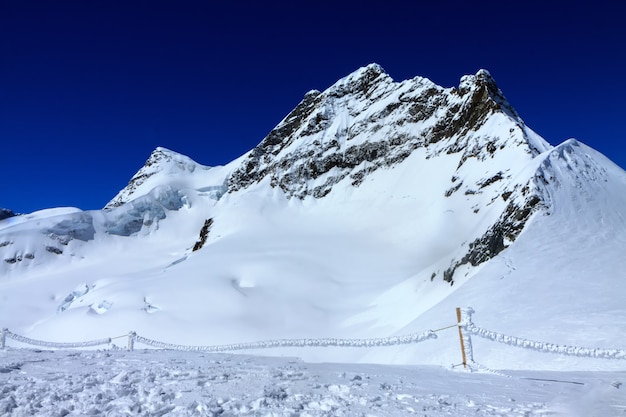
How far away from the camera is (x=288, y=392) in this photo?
6445 millimetres

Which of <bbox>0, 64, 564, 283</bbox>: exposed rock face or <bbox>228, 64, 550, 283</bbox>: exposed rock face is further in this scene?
<bbox>228, 64, 550, 283</bbox>: exposed rock face

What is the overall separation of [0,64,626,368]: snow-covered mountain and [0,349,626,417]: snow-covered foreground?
6691mm

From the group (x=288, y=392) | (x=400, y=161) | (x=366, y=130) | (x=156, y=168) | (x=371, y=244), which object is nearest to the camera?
(x=288, y=392)

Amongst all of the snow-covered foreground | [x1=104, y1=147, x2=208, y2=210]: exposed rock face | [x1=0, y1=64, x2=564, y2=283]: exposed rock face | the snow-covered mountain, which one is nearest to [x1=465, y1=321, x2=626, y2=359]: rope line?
the snow-covered foreground

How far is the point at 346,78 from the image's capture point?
95.1 metres

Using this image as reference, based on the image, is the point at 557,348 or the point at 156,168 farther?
the point at 156,168

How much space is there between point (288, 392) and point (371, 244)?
4412cm

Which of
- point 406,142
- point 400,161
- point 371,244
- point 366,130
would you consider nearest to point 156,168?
A: point 366,130

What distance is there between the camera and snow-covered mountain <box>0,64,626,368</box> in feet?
66.1

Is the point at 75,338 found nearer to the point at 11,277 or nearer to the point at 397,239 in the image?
the point at 397,239

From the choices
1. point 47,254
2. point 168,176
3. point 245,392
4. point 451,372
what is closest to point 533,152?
point 451,372

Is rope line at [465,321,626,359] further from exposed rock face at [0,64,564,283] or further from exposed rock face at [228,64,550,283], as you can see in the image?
exposed rock face at [0,64,564,283]

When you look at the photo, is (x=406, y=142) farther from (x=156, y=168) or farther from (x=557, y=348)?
(x=156, y=168)

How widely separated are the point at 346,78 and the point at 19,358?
299 feet
